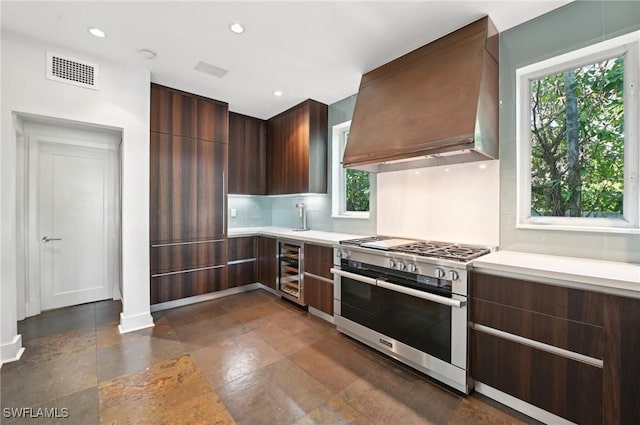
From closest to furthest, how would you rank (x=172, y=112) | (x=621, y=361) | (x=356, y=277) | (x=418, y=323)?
(x=621, y=361) → (x=418, y=323) → (x=356, y=277) → (x=172, y=112)

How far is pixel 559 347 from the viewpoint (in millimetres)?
1522

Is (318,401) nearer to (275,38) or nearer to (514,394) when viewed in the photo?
(514,394)

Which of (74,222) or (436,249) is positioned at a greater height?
(74,222)

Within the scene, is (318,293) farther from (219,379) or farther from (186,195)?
(186,195)

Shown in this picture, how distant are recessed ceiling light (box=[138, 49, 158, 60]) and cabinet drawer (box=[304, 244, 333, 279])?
8.24 ft

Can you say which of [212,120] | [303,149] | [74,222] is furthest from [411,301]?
[74,222]

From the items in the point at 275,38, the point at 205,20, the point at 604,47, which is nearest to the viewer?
the point at 604,47

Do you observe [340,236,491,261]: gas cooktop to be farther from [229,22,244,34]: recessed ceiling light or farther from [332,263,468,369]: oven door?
[229,22,244,34]: recessed ceiling light

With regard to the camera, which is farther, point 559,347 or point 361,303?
point 361,303

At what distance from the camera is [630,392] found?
4.42ft

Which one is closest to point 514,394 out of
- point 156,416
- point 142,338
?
point 156,416

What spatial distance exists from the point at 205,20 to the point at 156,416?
2.86 metres

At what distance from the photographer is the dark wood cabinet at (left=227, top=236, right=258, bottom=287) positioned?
3.94 m

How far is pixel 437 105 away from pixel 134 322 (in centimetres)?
366
